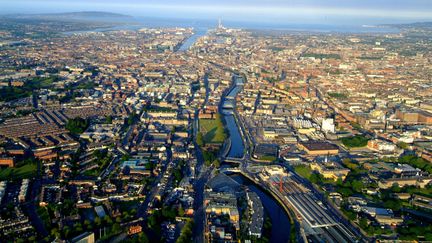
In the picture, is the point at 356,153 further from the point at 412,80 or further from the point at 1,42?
the point at 1,42

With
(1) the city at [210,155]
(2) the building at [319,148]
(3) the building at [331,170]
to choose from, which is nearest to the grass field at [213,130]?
(1) the city at [210,155]

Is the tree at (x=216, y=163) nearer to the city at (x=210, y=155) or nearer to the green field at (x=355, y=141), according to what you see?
the city at (x=210, y=155)

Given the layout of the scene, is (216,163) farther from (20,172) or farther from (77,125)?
(77,125)

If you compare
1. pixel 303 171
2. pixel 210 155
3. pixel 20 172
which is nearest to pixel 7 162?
pixel 20 172

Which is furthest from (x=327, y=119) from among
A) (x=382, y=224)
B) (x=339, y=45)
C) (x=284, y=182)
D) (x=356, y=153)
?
(x=339, y=45)

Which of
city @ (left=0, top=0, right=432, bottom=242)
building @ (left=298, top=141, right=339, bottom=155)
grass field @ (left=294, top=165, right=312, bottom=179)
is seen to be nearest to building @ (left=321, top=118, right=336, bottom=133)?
city @ (left=0, top=0, right=432, bottom=242)
